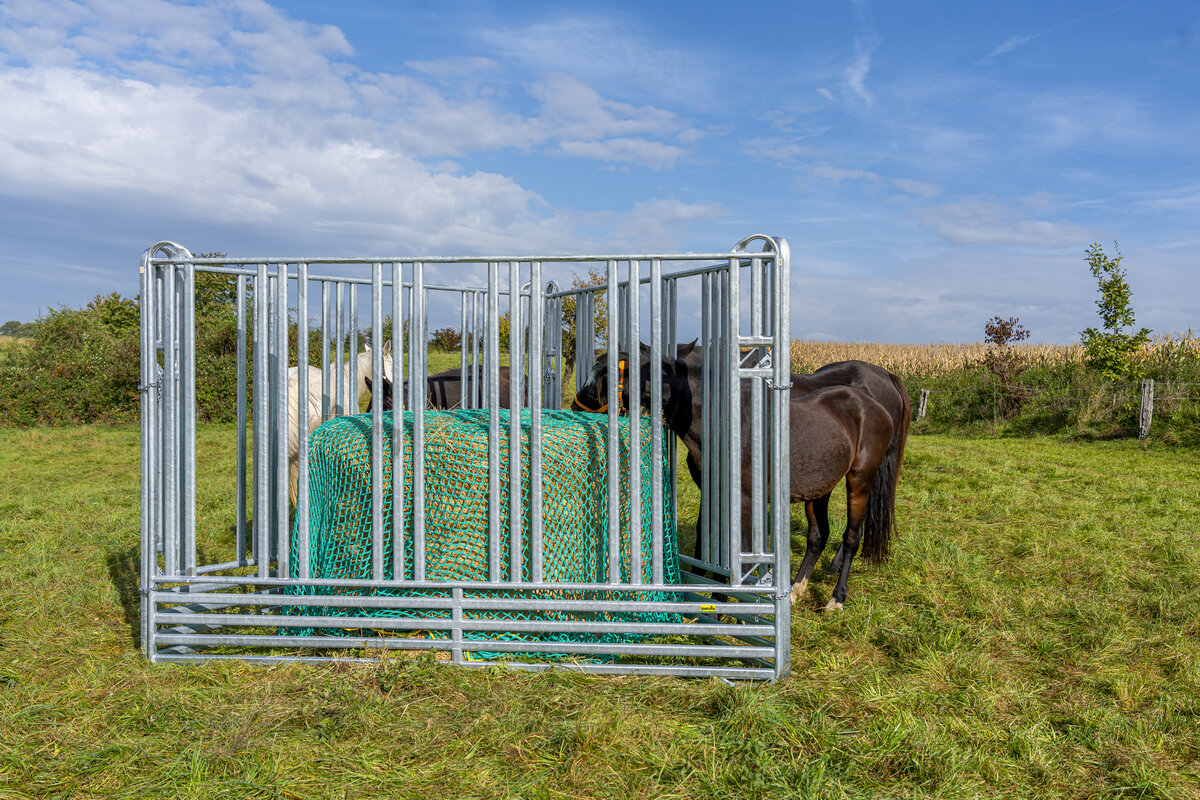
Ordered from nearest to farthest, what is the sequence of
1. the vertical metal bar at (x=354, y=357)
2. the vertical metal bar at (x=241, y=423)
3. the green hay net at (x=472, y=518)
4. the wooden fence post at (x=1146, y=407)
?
the green hay net at (x=472, y=518) < the vertical metal bar at (x=241, y=423) < the vertical metal bar at (x=354, y=357) < the wooden fence post at (x=1146, y=407)

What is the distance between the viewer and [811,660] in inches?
166

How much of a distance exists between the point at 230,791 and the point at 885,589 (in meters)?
4.49

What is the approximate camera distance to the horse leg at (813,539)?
562 centimetres

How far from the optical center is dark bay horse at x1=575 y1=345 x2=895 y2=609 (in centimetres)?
480

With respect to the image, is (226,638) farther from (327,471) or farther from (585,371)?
(585,371)

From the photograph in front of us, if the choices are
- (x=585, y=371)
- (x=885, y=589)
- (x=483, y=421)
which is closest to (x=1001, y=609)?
(x=885, y=589)

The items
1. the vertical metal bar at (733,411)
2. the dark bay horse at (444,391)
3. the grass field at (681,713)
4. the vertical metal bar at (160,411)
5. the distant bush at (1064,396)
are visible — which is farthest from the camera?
the distant bush at (1064,396)

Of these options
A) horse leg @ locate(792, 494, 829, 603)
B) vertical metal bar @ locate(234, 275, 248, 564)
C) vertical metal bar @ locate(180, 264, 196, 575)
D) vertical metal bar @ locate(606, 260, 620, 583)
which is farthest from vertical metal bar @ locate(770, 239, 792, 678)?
vertical metal bar @ locate(180, 264, 196, 575)

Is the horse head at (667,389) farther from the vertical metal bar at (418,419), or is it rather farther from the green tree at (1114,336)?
the green tree at (1114,336)

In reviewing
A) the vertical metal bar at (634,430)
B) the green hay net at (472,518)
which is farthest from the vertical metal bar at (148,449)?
the vertical metal bar at (634,430)

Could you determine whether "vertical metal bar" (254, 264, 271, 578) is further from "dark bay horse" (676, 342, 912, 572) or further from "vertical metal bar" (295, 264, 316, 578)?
"dark bay horse" (676, 342, 912, 572)

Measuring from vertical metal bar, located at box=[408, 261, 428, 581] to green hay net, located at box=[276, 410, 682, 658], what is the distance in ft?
0.65

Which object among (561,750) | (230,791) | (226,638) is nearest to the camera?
(230,791)

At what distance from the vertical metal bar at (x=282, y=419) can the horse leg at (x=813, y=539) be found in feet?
11.2
